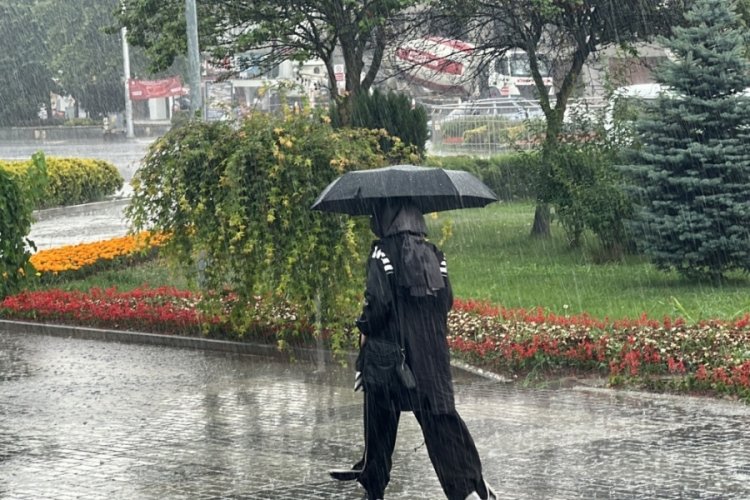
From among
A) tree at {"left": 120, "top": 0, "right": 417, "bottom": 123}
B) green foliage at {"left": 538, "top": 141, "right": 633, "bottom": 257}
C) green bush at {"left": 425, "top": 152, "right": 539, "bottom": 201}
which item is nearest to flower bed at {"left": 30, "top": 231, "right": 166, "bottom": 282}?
tree at {"left": 120, "top": 0, "right": 417, "bottom": 123}

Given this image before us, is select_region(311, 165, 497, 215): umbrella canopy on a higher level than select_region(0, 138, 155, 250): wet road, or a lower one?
higher

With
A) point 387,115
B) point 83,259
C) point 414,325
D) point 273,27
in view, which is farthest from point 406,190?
point 387,115

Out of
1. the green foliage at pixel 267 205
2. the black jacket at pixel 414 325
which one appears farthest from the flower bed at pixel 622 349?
the black jacket at pixel 414 325

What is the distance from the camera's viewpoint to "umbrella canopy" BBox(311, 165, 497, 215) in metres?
7.33

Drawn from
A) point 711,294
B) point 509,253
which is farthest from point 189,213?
point 509,253

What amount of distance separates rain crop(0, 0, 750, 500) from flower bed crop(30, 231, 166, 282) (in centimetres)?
39

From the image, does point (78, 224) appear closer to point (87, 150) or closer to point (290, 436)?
point (290, 436)

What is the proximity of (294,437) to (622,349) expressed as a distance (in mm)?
3300

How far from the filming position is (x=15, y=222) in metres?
16.5

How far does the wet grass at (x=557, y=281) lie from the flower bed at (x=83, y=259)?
214 mm

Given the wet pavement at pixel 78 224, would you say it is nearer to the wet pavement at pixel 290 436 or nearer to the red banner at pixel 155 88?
the wet pavement at pixel 290 436

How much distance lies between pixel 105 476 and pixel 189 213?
4.21 meters

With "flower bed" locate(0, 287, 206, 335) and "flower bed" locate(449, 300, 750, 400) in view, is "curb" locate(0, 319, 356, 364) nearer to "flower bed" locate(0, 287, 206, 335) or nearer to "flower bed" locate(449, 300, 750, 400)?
"flower bed" locate(0, 287, 206, 335)

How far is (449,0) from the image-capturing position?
20828mm
